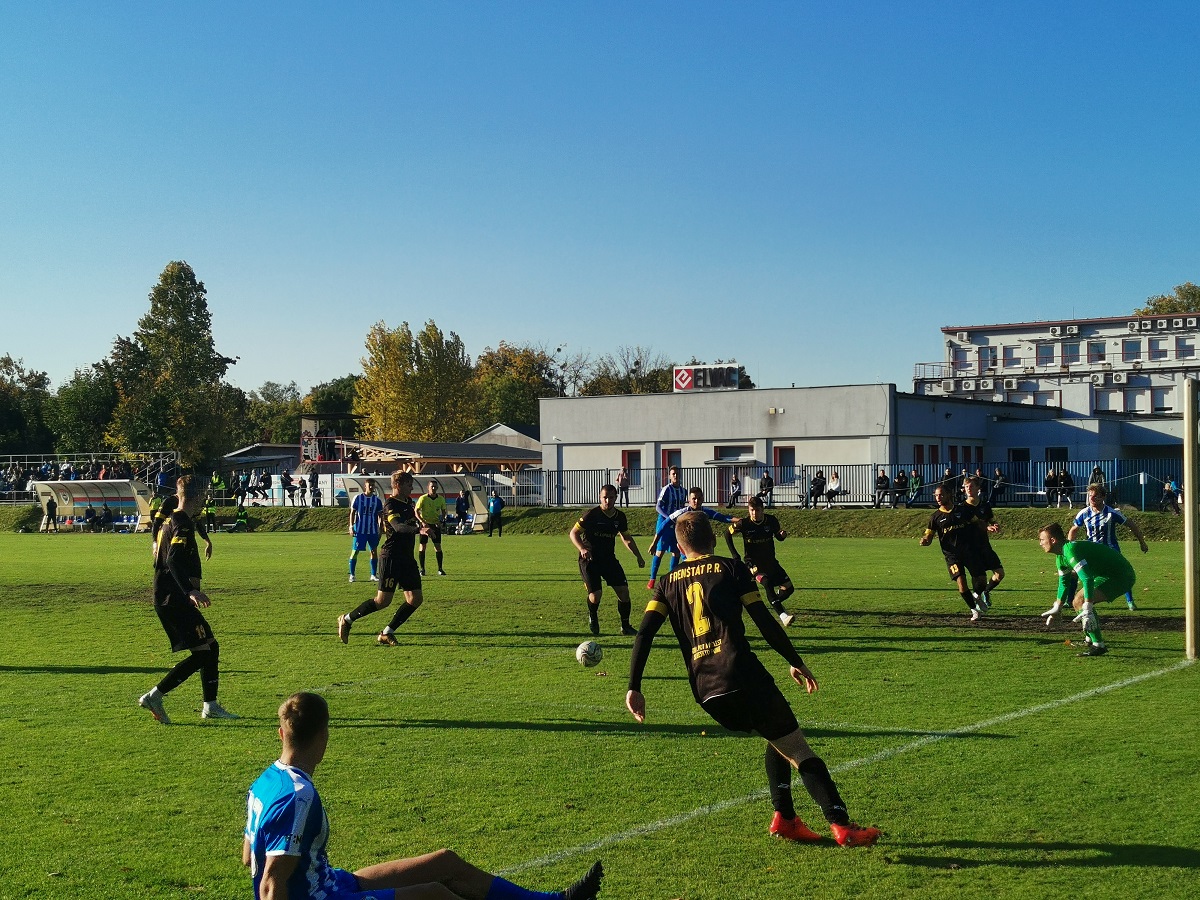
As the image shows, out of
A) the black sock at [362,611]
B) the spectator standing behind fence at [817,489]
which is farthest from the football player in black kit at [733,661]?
the spectator standing behind fence at [817,489]

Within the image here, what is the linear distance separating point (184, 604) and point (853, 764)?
19.7 feet

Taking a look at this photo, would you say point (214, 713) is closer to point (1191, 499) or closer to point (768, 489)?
point (1191, 499)

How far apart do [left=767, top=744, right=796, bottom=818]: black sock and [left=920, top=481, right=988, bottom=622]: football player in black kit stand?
11.2 meters

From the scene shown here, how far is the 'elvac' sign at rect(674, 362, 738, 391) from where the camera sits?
69312mm

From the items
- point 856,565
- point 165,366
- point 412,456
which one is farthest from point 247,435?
point 856,565

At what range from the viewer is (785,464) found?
60.1 meters

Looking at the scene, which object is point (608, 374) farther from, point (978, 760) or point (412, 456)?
point (978, 760)

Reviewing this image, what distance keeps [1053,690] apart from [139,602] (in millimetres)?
16372

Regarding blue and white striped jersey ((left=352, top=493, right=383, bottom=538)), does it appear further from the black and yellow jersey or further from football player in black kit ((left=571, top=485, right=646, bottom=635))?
the black and yellow jersey

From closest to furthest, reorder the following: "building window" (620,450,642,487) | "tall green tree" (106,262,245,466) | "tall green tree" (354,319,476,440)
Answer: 1. "building window" (620,450,642,487)
2. "tall green tree" (106,262,245,466)
3. "tall green tree" (354,319,476,440)

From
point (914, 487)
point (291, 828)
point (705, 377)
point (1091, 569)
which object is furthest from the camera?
point (705, 377)

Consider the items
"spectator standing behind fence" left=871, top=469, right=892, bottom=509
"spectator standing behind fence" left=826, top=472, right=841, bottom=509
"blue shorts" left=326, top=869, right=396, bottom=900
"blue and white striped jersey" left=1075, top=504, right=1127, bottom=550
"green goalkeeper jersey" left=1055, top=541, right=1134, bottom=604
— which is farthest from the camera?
"spectator standing behind fence" left=826, top=472, right=841, bottom=509

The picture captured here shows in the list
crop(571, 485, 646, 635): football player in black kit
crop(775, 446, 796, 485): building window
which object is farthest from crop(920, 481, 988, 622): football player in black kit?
crop(775, 446, 796, 485): building window

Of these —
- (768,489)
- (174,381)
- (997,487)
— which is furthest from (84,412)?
(997,487)
